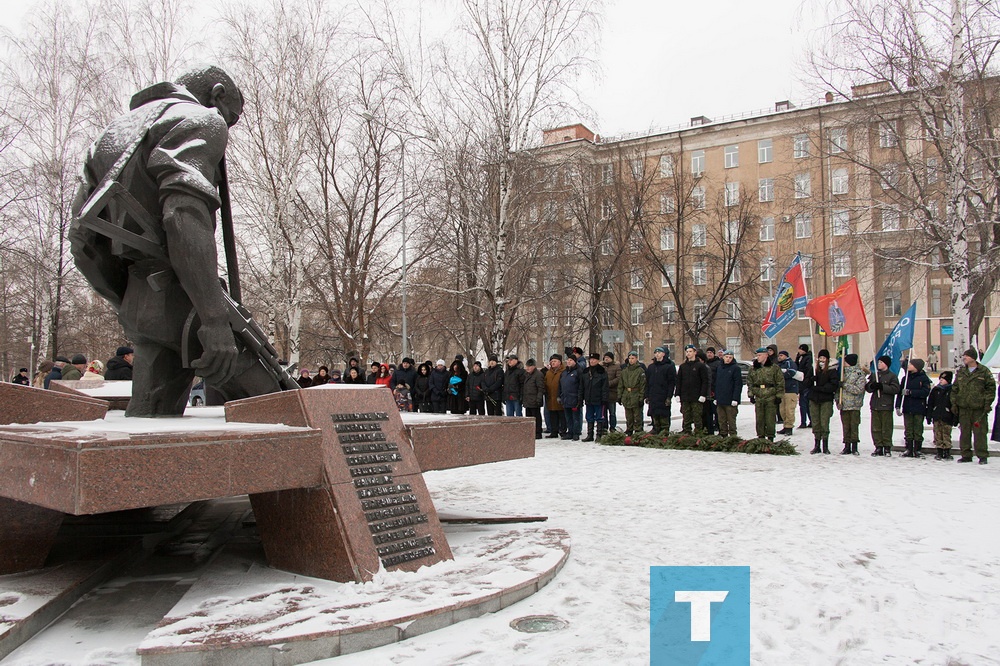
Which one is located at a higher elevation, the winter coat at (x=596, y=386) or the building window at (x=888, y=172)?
the building window at (x=888, y=172)

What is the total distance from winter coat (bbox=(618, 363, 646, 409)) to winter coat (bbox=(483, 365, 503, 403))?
8.59 ft

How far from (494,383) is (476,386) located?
43cm

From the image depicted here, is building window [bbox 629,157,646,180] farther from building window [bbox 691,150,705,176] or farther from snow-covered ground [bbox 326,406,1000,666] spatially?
building window [bbox 691,150,705,176]

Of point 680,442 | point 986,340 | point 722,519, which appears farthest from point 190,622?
point 986,340

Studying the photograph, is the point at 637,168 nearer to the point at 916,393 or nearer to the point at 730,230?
the point at 730,230

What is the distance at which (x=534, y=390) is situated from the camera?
48.5 ft

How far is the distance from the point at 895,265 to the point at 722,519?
1397 cm

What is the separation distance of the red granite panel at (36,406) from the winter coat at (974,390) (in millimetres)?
11000

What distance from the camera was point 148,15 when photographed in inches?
901

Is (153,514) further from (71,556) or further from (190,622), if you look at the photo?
(190,622)

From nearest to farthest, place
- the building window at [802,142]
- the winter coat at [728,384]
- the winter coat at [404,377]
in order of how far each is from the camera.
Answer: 1. the winter coat at [728,384]
2. the winter coat at [404,377]
3. the building window at [802,142]

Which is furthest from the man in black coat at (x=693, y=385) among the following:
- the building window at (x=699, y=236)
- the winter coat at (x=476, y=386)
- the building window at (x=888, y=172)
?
the building window at (x=699, y=236)

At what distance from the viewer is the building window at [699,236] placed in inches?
1183

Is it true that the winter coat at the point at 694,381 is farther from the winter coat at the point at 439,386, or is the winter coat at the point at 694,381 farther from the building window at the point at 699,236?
the building window at the point at 699,236
